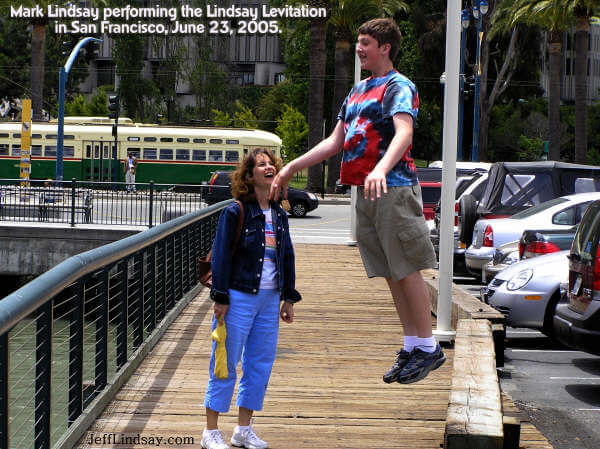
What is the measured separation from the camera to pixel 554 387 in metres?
9.54

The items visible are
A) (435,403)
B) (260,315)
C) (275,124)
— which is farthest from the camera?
(275,124)

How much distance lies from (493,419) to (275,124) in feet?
261

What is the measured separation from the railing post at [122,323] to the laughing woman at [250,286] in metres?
2.27

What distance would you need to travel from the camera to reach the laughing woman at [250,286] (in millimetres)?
5238

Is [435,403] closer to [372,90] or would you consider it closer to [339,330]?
[372,90]

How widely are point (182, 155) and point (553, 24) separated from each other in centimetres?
1801

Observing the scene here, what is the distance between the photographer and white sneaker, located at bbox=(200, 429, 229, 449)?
5281mm

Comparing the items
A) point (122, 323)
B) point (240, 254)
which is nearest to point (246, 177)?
point (240, 254)

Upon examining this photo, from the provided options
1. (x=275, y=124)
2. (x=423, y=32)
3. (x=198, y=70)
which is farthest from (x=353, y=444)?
(x=275, y=124)

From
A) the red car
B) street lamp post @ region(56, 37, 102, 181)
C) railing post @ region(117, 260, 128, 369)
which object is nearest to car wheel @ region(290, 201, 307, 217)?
street lamp post @ region(56, 37, 102, 181)

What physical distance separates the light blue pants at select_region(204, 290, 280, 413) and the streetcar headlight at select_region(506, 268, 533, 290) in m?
6.26

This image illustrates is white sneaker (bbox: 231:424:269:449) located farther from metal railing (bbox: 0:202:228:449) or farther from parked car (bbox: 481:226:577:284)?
parked car (bbox: 481:226:577:284)

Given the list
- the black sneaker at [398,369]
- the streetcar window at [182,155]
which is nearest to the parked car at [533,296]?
the black sneaker at [398,369]

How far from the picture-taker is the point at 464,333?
7.57m
